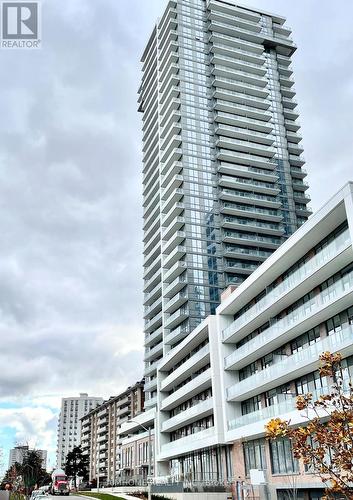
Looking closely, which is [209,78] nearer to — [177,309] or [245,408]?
[177,309]

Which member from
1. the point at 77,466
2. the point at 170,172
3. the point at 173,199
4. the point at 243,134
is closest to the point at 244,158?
the point at 243,134

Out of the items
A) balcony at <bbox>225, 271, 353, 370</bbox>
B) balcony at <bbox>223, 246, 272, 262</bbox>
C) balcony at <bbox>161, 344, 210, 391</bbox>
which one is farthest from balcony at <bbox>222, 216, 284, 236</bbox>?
balcony at <bbox>225, 271, 353, 370</bbox>

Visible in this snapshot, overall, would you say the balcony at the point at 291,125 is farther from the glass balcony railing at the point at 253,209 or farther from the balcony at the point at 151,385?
the balcony at the point at 151,385

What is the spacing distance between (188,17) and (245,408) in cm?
8974

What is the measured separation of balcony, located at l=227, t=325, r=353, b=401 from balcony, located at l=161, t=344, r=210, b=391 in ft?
24.6

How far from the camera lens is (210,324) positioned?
184 feet

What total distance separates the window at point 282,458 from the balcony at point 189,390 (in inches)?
497

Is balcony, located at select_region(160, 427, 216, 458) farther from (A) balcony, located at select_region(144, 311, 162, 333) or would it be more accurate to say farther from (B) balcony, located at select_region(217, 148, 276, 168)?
(B) balcony, located at select_region(217, 148, 276, 168)

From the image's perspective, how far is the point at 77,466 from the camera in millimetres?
157625

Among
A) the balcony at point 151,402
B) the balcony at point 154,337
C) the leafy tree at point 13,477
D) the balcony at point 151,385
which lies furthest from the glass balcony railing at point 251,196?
the leafy tree at point 13,477

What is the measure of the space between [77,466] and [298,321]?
451 ft

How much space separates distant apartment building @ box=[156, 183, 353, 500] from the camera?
37250mm

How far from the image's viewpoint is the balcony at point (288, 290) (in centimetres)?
3656

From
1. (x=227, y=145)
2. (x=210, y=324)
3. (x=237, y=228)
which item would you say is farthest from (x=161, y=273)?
(x=210, y=324)
